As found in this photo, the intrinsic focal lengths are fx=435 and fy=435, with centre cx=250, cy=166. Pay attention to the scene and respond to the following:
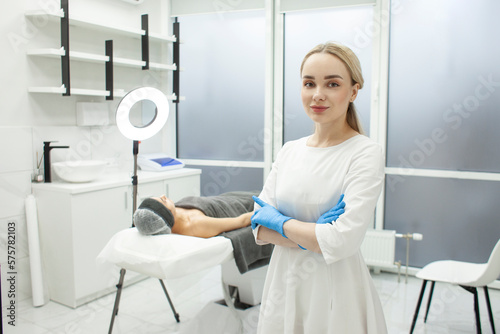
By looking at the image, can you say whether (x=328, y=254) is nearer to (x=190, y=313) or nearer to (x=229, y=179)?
(x=190, y=313)

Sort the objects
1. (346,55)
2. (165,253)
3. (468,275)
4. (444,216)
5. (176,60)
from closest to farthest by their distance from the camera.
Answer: (346,55)
(165,253)
(468,275)
(444,216)
(176,60)

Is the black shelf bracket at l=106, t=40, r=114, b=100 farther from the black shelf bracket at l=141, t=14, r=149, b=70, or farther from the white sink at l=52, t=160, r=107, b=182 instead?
the white sink at l=52, t=160, r=107, b=182

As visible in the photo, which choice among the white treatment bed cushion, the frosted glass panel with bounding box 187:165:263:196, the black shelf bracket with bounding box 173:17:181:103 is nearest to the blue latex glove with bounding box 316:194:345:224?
the white treatment bed cushion

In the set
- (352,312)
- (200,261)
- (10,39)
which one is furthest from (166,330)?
(10,39)

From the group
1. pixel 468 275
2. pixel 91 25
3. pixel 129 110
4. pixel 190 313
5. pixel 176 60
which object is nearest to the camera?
pixel 129 110

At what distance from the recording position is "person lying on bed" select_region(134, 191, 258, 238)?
6.82 feet

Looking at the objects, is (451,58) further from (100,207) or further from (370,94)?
(100,207)

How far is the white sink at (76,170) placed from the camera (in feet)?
9.44

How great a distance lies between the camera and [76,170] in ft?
9.44

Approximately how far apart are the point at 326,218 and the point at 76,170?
213 centimetres

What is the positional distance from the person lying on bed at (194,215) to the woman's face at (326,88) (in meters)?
1.09

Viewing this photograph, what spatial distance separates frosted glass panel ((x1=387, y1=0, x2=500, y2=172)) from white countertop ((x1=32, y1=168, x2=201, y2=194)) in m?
1.77

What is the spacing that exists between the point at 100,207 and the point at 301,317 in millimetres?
1983

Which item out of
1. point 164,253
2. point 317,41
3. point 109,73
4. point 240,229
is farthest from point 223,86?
point 164,253
